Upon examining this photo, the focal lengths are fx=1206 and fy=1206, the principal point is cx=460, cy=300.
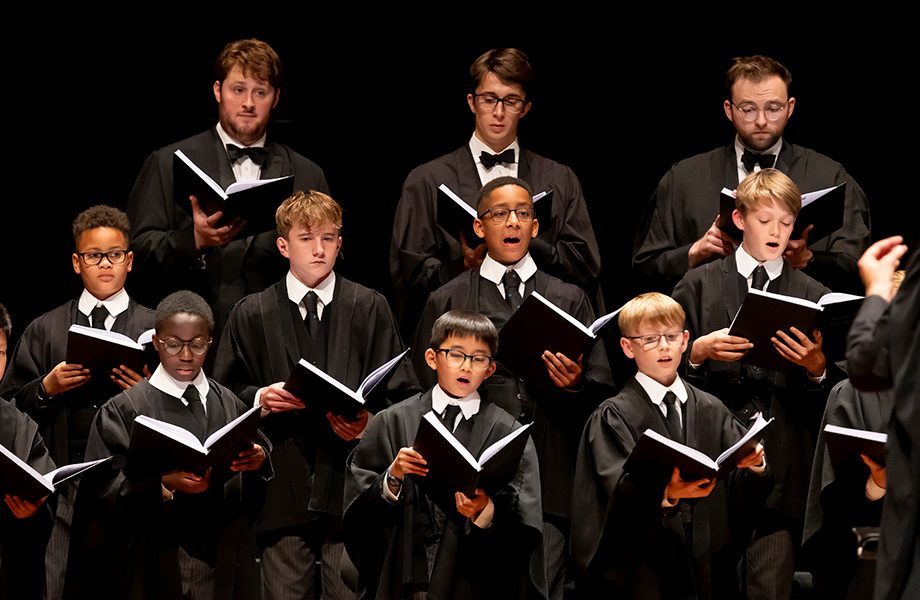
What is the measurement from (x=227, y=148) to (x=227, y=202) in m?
0.67

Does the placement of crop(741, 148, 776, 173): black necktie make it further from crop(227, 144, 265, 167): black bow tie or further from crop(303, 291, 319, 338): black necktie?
crop(227, 144, 265, 167): black bow tie

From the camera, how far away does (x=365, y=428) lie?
165 inches

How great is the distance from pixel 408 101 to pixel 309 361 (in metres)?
2.21

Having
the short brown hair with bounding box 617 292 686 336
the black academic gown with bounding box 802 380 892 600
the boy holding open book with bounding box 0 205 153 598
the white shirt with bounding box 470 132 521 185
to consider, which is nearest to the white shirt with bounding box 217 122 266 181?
the boy holding open book with bounding box 0 205 153 598

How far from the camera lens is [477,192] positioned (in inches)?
Result: 202

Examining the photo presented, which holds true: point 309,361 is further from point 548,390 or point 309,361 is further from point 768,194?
point 768,194

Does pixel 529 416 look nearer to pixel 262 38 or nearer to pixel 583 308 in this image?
pixel 583 308

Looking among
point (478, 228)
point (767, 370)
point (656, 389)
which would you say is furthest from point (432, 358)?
point (767, 370)

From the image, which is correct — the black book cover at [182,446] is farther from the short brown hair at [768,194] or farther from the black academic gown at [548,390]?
the short brown hair at [768,194]

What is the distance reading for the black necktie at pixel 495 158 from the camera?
515 centimetres

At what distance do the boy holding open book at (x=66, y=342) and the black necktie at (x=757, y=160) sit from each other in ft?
8.30

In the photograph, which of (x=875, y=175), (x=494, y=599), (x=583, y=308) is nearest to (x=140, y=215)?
(x=583, y=308)

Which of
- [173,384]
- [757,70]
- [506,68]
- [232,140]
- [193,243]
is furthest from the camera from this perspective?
[232,140]

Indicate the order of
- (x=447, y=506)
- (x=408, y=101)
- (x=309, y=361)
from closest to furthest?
(x=447, y=506) → (x=309, y=361) → (x=408, y=101)
